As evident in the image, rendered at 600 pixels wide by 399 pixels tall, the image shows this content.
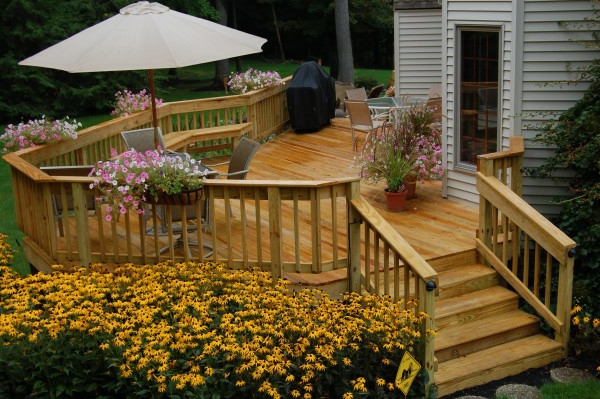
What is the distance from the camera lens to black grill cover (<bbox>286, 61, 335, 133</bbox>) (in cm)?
1406

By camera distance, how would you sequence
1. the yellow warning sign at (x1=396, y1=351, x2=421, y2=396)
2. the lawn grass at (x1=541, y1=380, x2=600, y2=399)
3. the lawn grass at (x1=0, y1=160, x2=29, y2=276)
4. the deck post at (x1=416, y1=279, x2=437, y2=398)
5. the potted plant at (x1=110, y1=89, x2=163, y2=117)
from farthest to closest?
the potted plant at (x1=110, y1=89, x2=163, y2=117), the lawn grass at (x1=0, y1=160, x2=29, y2=276), the lawn grass at (x1=541, y1=380, x2=600, y2=399), the deck post at (x1=416, y1=279, x2=437, y2=398), the yellow warning sign at (x1=396, y1=351, x2=421, y2=396)

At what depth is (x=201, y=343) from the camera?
5.84 meters

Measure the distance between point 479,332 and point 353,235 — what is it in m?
1.45

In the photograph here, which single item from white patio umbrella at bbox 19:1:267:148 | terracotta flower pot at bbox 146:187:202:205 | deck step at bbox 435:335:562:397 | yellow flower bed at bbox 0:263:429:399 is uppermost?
white patio umbrella at bbox 19:1:267:148

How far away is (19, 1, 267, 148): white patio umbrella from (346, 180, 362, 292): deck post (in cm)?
160

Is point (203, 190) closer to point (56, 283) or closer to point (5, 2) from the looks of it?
point (56, 283)

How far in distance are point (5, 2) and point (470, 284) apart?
1812 cm

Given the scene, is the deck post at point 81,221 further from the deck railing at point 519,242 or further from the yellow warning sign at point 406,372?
the deck railing at point 519,242

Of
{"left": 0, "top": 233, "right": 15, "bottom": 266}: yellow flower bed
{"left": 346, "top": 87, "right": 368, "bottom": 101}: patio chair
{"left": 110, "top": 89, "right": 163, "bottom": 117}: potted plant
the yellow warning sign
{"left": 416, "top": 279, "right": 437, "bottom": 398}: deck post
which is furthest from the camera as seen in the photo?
{"left": 346, "top": 87, "right": 368, "bottom": 101}: patio chair

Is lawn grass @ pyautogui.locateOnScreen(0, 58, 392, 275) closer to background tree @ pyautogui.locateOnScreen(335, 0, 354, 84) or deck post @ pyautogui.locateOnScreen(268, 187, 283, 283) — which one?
deck post @ pyautogui.locateOnScreen(268, 187, 283, 283)

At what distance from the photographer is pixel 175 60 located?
6961mm

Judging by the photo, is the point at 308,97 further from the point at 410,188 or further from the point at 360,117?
the point at 410,188

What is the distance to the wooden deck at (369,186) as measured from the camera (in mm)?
8369

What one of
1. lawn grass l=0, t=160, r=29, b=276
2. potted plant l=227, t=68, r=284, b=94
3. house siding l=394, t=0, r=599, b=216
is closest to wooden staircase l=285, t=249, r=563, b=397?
house siding l=394, t=0, r=599, b=216
